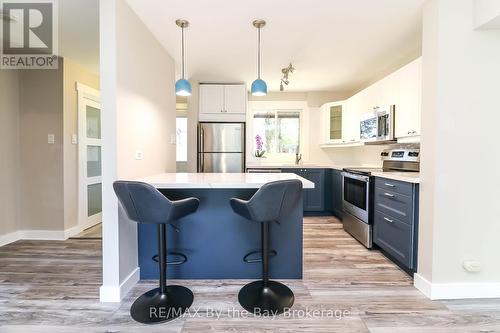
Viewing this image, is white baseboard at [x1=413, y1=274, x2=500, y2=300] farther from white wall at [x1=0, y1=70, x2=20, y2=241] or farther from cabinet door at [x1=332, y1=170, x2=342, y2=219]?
white wall at [x1=0, y1=70, x2=20, y2=241]

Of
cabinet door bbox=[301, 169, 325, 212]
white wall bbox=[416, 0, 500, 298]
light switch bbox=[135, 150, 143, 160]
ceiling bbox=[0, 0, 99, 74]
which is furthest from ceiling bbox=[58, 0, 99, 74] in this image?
cabinet door bbox=[301, 169, 325, 212]

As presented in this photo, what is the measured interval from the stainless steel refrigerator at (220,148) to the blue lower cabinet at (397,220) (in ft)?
7.14

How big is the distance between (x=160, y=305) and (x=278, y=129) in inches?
154

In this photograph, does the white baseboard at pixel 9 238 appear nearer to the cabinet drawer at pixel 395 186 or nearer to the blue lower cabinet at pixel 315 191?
the blue lower cabinet at pixel 315 191

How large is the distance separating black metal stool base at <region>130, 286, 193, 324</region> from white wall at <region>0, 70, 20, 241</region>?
8.33ft

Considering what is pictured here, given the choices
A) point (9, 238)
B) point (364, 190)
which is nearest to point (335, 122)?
point (364, 190)

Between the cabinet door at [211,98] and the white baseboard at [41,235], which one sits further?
the cabinet door at [211,98]

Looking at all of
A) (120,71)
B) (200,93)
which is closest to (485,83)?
(120,71)

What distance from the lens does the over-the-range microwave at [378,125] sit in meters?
3.11

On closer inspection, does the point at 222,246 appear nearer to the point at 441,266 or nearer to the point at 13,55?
the point at 441,266

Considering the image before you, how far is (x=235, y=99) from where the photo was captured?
175 inches

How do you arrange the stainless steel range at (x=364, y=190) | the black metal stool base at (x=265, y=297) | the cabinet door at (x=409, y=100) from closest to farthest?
the black metal stool base at (x=265, y=297) < the cabinet door at (x=409, y=100) < the stainless steel range at (x=364, y=190)

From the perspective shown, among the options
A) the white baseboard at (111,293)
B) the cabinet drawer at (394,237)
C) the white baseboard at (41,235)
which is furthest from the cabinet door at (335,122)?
the white baseboard at (41,235)

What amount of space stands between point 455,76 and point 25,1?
3468 mm
